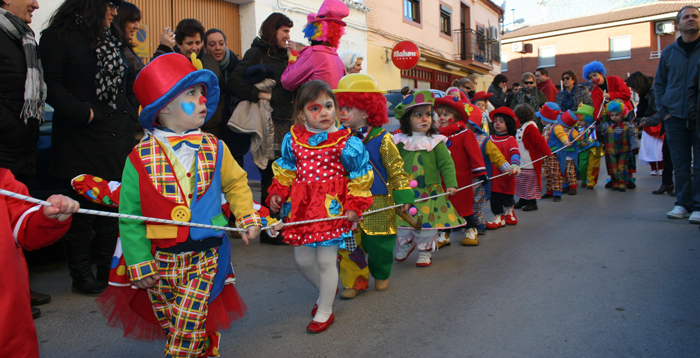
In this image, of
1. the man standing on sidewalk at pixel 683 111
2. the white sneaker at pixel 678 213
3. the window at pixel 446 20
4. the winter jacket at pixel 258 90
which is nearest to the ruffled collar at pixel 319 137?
the winter jacket at pixel 258 90

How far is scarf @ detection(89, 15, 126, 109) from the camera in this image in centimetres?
402

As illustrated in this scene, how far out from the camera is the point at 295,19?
13.8 metres

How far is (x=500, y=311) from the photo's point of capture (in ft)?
12.1

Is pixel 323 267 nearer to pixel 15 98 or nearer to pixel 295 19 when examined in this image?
pixel 15 98

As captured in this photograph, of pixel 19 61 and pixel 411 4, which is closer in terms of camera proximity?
pixel 19 61

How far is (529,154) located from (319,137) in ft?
16.6

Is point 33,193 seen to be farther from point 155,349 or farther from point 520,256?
point 520,256

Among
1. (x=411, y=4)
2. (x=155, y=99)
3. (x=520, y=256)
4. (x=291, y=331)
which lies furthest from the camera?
(x=411, y=4)

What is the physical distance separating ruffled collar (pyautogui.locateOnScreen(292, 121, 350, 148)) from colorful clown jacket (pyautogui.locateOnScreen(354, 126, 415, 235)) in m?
0.57

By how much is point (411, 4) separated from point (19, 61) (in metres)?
19.9

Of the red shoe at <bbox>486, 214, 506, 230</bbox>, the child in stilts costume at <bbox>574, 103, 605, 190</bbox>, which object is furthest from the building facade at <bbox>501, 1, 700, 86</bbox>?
the red shoe at <bbox>486, 214, 506, 230</bbox>

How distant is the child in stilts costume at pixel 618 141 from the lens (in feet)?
30.4

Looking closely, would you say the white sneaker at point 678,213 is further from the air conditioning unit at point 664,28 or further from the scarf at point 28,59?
the air conditioning unit at point 664,28

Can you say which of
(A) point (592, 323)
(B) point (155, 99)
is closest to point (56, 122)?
(B) point (155, 99)
